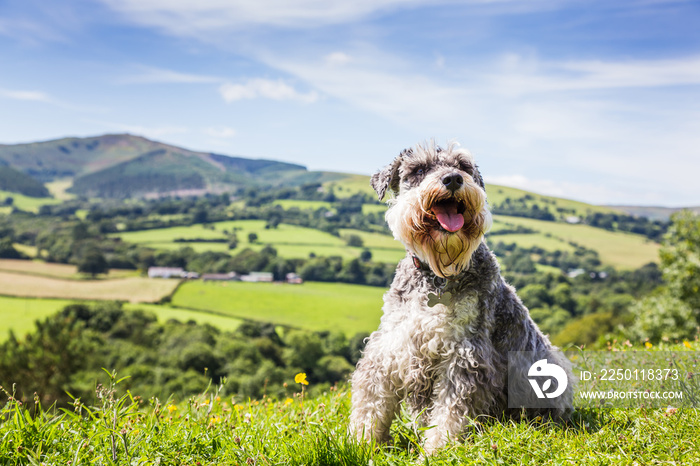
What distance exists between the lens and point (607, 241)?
134m

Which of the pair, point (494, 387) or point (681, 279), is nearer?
point (494, 387)

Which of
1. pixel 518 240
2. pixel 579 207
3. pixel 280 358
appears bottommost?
pixel 280 358

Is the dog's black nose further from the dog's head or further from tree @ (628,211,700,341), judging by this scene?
tree @ (628,211,700,341)

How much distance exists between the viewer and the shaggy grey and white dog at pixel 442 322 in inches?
171

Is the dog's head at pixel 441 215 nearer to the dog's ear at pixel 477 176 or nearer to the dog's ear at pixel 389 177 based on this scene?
the dog's ear at pixel 477 176

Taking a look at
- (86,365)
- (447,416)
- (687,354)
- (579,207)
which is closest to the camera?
(447,416)

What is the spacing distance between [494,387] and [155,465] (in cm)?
289

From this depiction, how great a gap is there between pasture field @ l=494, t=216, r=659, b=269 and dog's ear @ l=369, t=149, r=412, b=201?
4537 inches

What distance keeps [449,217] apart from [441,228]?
0.12 meters

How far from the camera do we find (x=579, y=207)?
165 m

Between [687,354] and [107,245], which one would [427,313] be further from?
[107,245]

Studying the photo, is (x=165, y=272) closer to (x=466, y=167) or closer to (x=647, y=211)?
(x=466, y=167)

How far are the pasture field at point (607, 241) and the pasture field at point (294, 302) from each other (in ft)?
135

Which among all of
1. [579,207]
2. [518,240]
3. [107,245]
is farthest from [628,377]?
[579,207]
